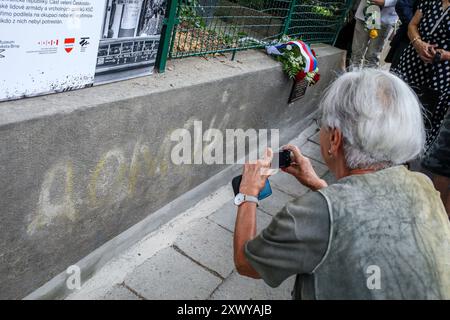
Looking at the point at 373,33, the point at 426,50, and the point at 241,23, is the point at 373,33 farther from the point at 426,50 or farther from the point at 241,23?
the point at 241,23

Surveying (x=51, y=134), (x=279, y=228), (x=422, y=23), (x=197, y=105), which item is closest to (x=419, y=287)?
(x=279, y=228)

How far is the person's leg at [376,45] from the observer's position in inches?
214

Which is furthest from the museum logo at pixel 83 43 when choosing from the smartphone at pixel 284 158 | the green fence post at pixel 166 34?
the smartphone at pixel 284 158

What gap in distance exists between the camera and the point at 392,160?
164 cm

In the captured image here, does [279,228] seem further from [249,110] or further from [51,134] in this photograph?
[249,110]

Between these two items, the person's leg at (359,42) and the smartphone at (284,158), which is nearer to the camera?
the smartphone at (284,158)

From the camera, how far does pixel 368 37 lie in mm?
5500

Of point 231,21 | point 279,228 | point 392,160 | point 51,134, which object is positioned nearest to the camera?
point 279,228

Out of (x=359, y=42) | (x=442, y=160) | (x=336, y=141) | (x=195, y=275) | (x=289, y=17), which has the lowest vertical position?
(x=195, y=275)

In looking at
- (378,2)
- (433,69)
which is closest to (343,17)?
(378,2)

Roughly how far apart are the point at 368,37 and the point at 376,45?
0.17 meters

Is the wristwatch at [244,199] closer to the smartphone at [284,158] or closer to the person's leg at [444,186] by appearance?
the smartphone at [284,158]

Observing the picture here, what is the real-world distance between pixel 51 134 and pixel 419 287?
158 centimetres

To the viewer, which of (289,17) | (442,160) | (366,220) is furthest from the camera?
(289,17)
